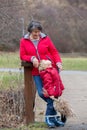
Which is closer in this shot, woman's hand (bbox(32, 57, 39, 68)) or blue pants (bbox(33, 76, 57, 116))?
woman's hand (bbox(32, 57, 39, 68))

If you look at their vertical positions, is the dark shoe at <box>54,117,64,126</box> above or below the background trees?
above

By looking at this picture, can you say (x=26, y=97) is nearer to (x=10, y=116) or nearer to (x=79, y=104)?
(x=10, y=116)

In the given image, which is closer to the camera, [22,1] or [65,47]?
[22,1]

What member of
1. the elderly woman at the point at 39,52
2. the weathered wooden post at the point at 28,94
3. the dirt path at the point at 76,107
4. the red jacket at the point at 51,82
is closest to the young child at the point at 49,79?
the red jacket at the point at 51,82

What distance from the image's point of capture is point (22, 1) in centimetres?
1189

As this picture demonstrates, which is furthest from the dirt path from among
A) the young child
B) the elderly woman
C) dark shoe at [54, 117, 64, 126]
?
the young child

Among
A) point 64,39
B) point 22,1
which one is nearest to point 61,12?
point 64,39

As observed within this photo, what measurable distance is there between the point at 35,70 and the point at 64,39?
43525 mm

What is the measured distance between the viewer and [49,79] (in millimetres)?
6992

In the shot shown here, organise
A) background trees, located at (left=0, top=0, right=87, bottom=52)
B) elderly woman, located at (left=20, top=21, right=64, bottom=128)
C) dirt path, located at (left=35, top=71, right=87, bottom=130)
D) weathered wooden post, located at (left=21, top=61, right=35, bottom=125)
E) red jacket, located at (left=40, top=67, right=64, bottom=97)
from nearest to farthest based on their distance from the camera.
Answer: red jacket, located at (left=40, top=67, right=64, bottom=97), elderly woman, located at (left=20, top=21, right=64, bottom=128), weathered wooden post, located at (left=21, top=61, right=35, bottom=125), dirt path, located at (left=35, top=71, right=87, bottom=130), background trees, located at (left=0, top=0, right=87, bottom=52)

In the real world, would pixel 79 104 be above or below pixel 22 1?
below

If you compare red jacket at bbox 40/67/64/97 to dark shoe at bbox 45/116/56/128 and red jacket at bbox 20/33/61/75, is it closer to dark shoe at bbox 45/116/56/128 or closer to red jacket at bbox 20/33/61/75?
red jacket at bbox 20/33/61/75

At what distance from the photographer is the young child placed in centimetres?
699

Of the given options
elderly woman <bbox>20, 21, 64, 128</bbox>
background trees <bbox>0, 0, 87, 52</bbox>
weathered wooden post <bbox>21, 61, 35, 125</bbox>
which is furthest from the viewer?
background trees <bbox>0, 0, 87, 52</bbox>
